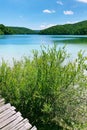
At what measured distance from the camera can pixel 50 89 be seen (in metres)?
9.19

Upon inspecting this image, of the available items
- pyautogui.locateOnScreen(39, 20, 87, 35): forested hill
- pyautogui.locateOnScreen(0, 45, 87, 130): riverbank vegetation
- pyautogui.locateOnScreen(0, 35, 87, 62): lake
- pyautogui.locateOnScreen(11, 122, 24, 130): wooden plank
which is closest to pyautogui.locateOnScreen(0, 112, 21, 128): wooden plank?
pyautogui.locateOnScreen(11, 122, 24, 130): wooden plank

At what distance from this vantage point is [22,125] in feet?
21.8

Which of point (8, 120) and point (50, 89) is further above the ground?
point (8, 120)

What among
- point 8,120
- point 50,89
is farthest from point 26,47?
point 8,120

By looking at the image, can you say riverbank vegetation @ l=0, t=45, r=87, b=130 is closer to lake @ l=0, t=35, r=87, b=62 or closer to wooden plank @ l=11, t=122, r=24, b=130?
lake @ l=0, t=35, r=87, b=62

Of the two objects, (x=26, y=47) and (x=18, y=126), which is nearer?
(x=18, y=126)

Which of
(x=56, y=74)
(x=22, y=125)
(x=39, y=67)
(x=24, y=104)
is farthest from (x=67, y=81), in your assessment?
(x=22, y=125)

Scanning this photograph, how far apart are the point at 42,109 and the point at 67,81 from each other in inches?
48.8

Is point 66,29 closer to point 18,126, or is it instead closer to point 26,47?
point 26,47

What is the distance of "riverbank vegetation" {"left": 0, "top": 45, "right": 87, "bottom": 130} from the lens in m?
9.11

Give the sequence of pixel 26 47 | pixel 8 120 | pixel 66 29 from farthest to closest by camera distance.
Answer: pixel 66 29 < pixel 26 47 < pixel 8 120

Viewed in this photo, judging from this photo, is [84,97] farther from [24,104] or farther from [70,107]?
[24,104]

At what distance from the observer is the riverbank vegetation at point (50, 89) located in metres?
9.11

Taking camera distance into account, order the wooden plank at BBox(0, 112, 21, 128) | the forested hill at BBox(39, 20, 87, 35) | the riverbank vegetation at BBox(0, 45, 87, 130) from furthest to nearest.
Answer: the forested hill at BBox(39, 20, 87, 35) → the riverbank vegetation at BBox(0, 45, 87, 130) → the wooden plank at BBox(0, 112, 21, 128)
